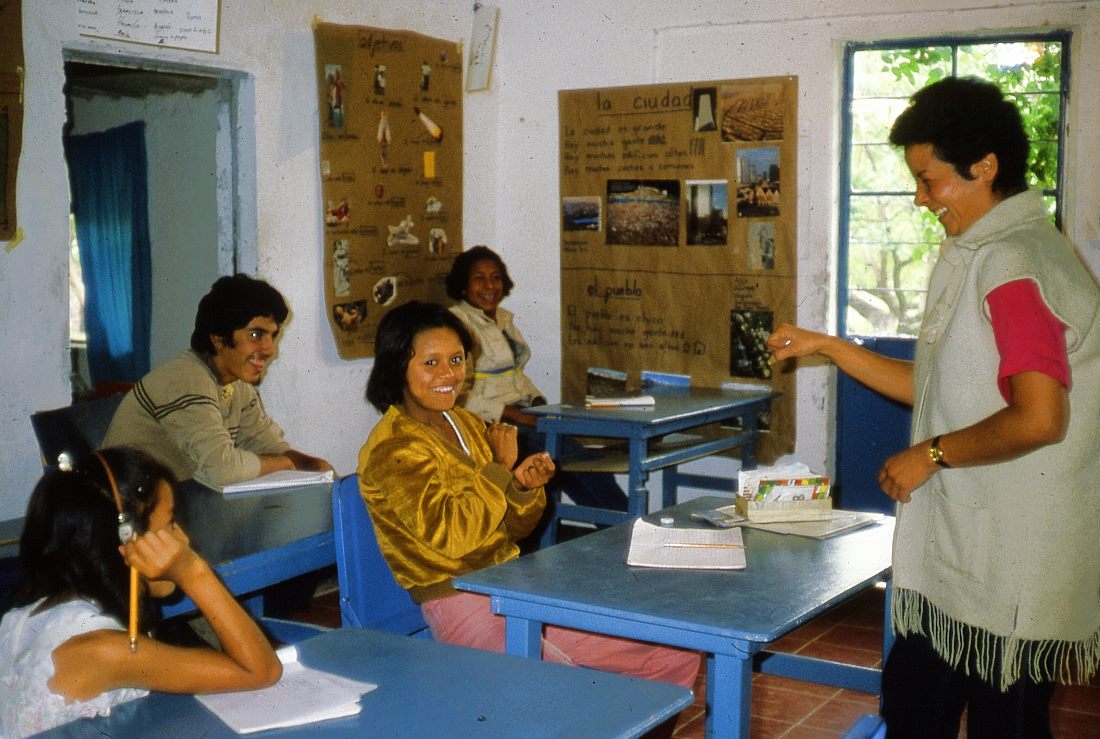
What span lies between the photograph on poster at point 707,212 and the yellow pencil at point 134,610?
3.88 metres

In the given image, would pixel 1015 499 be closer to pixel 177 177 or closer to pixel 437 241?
pixel 437 241

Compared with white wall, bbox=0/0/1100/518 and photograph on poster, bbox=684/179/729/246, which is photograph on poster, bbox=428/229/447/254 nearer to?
white wall, bbox=0/0/1100/518

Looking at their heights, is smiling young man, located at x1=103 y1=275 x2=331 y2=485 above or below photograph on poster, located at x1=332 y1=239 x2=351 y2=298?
below

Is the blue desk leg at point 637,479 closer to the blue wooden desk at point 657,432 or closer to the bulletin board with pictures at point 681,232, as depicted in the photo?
the blue wooden desk at point 657,432

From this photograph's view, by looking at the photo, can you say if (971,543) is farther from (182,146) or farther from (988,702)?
(182,146)

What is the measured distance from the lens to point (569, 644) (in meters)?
2.57

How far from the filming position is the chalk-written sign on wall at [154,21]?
3652 millimetres

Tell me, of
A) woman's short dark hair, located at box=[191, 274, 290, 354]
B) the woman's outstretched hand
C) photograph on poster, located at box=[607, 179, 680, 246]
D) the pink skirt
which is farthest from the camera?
photograph on poster, located at box=[607, 179, 680, 246]

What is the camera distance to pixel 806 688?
3.62m

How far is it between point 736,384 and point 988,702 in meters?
Answer: 3.30

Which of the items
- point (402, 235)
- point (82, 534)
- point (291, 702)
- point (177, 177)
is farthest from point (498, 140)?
point (291, 702)

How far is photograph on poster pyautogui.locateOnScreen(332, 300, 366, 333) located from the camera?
15.4 feet

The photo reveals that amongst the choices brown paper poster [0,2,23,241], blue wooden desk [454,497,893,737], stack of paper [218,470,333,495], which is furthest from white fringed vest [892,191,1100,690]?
brown paper poster [0,2,23,241]

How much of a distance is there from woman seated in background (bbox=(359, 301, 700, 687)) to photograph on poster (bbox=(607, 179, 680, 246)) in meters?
2.64
